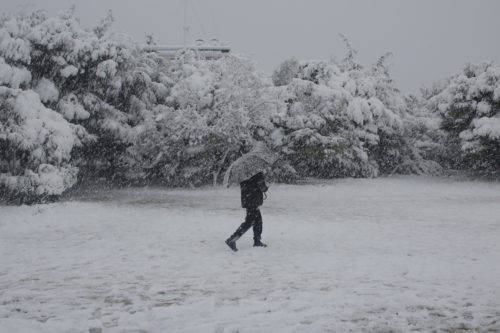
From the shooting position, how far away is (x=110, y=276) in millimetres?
6949

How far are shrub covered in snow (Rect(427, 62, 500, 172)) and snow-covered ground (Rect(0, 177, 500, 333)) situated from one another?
8.89 metres

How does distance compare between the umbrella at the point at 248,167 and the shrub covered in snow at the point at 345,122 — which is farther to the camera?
the shrub covered in snow at the point at 345,122

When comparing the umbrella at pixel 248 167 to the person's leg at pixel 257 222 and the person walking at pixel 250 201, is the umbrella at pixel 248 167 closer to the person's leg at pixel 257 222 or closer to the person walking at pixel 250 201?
the person walking at pixel 250 201

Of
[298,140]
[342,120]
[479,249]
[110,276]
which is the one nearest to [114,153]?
[298,140]

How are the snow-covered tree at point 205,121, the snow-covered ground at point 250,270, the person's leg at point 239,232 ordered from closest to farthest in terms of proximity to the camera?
the snow-covered ground at point 250,270 < the person's leg at point 239,232 < the snow-covered tree at point 205,121

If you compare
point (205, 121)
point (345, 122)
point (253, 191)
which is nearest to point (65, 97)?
point (205, 121)

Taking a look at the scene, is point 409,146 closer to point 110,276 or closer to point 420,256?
point 420,256

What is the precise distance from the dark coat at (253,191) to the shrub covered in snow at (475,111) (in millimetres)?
16768

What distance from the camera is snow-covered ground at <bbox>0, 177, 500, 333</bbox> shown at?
193 inches

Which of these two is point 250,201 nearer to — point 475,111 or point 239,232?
point 239,232

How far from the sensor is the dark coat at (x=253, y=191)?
8.63 meters

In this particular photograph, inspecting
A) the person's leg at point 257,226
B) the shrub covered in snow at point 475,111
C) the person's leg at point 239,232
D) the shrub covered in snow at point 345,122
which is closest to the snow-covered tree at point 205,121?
the shrub covered in snow at point 345,122

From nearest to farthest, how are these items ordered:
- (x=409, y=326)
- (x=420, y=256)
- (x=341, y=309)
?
(x=409, y=326) → (x=341, y=309) → (x=420, y=256)

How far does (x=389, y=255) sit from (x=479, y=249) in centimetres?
179
